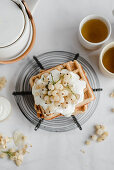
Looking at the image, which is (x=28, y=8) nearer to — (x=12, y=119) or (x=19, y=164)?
(x=12, y=119)

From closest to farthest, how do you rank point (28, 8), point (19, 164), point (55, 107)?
point (55, 107) → point (28, 8) → point (19, 164)

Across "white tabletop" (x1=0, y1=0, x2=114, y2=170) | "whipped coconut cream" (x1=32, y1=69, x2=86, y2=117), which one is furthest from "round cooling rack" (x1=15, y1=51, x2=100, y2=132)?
"whipped coconut cream" (x1=32, y1=69, x2=86, y2=117)

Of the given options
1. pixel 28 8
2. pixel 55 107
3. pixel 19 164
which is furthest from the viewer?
pixel 19 164

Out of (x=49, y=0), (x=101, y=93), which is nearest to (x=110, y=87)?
(x=101, y=93)

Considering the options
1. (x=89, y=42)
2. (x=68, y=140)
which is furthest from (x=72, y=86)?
(x=68, y=140)

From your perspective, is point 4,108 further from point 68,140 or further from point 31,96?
point 68,140

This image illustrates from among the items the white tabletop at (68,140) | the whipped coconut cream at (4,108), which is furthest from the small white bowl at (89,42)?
the whipped coconut cream at (4,108)

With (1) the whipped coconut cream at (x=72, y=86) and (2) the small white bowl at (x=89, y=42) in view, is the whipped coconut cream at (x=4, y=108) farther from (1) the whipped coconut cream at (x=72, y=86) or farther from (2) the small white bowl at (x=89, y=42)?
(2) the small white bowl at (x=89, y=42)

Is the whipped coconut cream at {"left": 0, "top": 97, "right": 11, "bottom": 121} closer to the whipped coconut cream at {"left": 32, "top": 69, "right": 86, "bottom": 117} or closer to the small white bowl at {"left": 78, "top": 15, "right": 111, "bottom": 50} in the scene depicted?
the whipped coconut cream at {"left": 32, "top": 69, "right": 86, "bottom": 117}
